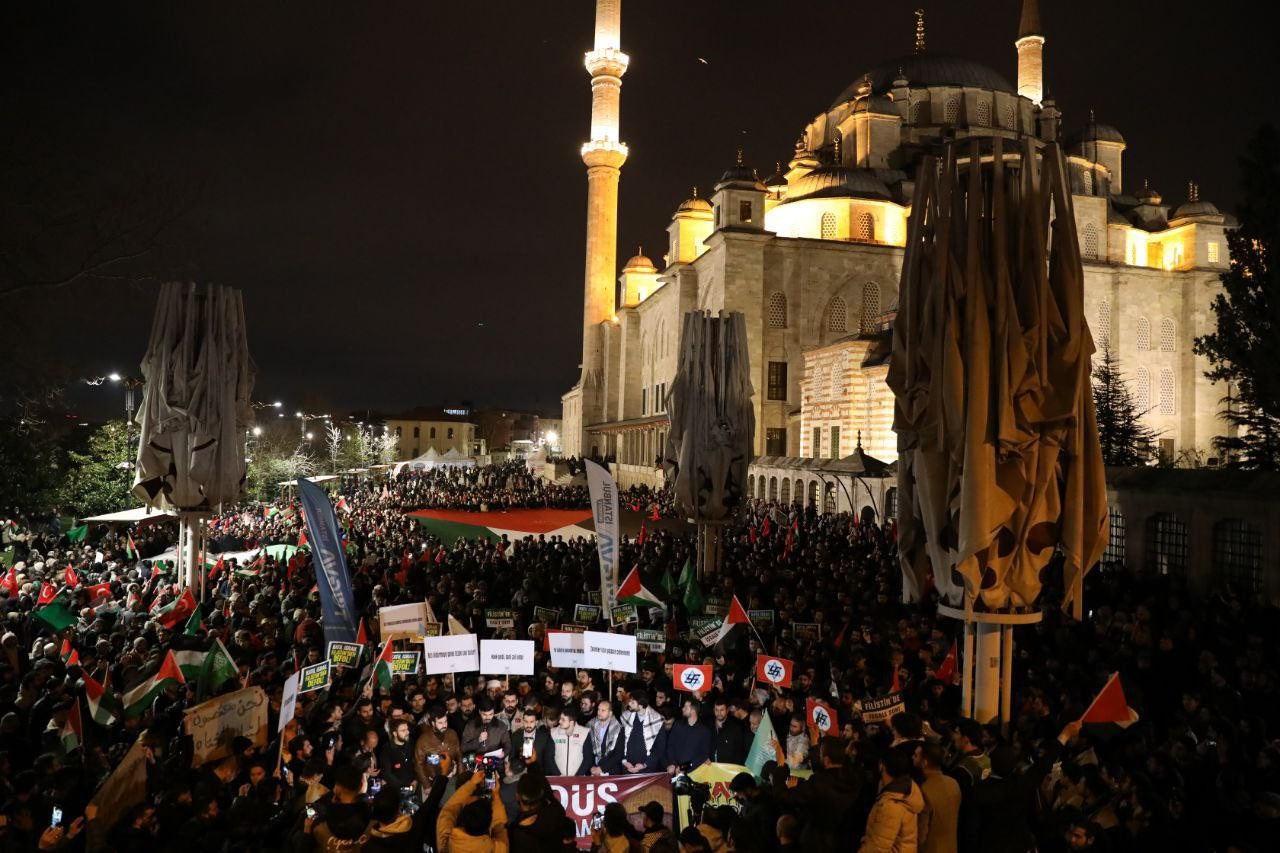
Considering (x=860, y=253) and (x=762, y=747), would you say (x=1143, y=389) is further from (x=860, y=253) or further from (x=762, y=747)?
(x=762, y=747)

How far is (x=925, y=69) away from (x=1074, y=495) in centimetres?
5328

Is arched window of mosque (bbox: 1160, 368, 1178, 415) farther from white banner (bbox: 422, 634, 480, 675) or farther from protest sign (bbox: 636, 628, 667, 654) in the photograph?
white banner (bbox: 422, 634, 480, 675)

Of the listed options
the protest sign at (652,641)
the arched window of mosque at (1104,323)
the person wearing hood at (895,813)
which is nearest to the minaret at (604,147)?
the arched window of mosque at (1104,323)

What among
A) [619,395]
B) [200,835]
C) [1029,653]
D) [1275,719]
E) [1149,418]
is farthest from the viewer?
[619,395]

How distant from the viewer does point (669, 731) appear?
703 centimetres

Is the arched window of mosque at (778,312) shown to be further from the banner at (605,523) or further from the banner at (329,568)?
the banner at (329,568)

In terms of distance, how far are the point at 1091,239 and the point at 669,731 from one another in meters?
46.6

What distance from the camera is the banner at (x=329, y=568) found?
8977 mm

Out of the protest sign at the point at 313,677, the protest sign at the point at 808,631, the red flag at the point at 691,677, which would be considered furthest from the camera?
the protest sign at the point at 808,631

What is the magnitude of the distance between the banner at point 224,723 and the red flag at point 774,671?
431cm

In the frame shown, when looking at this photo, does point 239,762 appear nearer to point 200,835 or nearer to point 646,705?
point 200,835

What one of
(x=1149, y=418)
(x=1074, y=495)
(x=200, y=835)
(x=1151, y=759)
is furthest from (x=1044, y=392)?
(x=1149, y=418)

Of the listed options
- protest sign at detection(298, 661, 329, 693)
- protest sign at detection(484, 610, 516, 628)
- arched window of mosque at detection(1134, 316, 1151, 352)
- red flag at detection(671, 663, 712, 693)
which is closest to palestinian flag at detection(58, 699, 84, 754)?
protest sign at detection(298, 661, 329, 693)

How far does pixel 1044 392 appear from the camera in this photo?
5902mm
